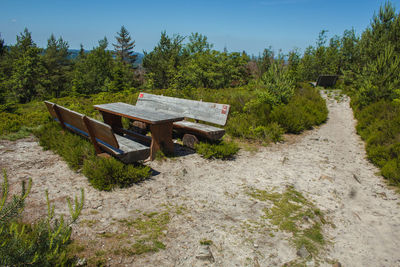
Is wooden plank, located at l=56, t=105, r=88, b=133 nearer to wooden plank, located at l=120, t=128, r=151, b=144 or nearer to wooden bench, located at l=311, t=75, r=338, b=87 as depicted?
wooden plank, located at l=120, t=128, r=151, b=144

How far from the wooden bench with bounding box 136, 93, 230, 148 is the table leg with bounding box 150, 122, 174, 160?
678 millimetres

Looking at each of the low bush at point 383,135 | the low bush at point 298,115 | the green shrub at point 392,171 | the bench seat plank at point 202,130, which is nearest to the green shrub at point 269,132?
the low bush at point 298,115

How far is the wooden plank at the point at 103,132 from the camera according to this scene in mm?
3492

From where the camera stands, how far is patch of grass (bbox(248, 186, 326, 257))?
2.75 m

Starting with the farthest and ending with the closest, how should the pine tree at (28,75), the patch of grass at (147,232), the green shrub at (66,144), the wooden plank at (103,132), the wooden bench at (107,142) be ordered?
1. the pine tree at (28,75)
2. the green shrub at (66,144)
3. the wooden bench at (107,142)
4. the wooden plank at (103,132)
5. the patch of grass at (147,232)

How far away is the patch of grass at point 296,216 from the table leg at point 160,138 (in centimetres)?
199

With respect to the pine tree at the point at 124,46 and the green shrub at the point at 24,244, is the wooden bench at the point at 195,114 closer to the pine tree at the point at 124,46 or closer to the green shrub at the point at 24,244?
the green shrub at the point at 24,244

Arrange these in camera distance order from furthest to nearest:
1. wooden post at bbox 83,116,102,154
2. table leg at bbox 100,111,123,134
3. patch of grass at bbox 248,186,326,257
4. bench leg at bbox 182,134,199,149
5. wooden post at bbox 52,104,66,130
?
1. table leg at bbox 100,111,123,134
2. bench leg at bbox 182,134,199,149
3. wooden post at bbox 52,104,66,130
4. wooden post at bbox 83,116,102,154
5. patch of grass at bbox 248,186,326,257

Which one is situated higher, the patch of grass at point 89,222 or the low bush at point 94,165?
the low bush at point 94,165

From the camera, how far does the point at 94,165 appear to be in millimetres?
3893

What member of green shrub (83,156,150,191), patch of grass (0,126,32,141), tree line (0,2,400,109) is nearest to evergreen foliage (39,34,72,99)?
tree line (0,2,400,109)

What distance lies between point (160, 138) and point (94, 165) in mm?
1423

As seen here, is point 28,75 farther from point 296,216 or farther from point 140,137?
point 296,216

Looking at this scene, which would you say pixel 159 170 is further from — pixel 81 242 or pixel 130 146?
pixel 81 242
